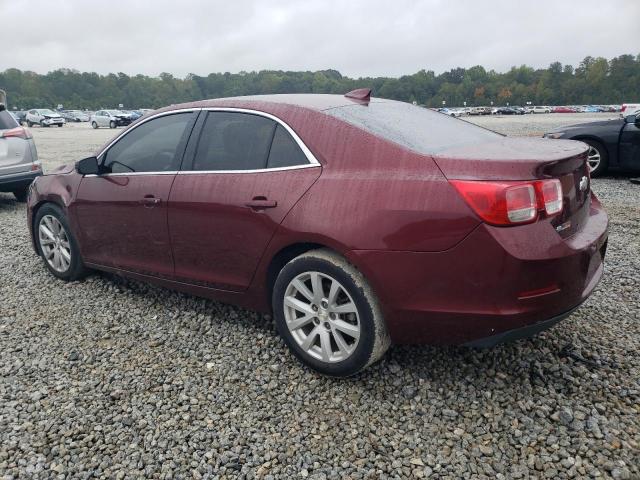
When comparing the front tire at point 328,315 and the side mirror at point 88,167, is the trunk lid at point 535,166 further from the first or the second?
the side mirror at point 88,167

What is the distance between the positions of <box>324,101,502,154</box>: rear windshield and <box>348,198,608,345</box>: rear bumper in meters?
0.58

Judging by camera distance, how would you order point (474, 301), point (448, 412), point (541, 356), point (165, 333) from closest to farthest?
Result: 1. point (474, 301)
2. point (448, 412)
3. point (541, 356)
4. point (165, 333)

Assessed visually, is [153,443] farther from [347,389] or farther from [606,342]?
[606,342]

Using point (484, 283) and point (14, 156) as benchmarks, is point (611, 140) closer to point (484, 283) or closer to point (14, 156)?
point (484, 283)

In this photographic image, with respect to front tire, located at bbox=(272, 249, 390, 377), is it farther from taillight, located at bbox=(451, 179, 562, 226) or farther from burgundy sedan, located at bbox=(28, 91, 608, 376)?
taillight, located at bbox=(451, 179, 562, 226)

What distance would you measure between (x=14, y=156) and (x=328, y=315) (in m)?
6.68

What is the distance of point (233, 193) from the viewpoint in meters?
3.09

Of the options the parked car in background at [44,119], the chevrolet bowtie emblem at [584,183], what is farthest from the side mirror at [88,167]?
the parked car in background at [44,119]

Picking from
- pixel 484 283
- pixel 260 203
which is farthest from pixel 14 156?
pixel 484 283

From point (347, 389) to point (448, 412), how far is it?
55 cm

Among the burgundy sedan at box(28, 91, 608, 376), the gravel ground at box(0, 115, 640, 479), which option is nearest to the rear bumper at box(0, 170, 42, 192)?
the gravel ground at box(0, 115, 640, 479)

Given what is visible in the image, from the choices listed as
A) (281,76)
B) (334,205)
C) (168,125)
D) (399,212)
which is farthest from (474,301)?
(281,76)

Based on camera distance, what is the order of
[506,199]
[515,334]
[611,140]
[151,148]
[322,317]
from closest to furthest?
[506,199]
[515,334]
[322,317]
[151,148]
[611,140]

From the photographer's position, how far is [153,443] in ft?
8.06
